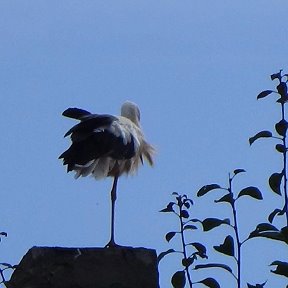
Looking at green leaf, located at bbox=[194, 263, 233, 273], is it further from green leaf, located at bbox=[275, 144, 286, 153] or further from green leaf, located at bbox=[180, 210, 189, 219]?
green leaf, located at bbox=[180, 210, 189, 219]

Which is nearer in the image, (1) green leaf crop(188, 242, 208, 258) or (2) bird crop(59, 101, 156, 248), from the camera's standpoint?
(1) green leaf crop(188, 242, 208, 258)

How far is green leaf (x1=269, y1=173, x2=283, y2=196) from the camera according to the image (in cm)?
429

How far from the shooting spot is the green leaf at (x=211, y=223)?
4.49 meters

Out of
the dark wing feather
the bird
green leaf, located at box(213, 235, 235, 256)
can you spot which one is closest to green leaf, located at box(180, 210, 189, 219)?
green leaf, located at box(213, 235, 235, 256)

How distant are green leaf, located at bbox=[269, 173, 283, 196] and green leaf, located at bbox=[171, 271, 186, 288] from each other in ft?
2.03

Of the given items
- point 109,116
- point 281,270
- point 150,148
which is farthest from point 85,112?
point 281,270

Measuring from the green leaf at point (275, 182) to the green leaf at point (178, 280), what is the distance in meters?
0.62

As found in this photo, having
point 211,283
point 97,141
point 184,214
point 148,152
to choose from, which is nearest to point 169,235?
point 184,214

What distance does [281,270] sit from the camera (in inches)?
151

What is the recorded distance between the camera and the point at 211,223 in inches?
178

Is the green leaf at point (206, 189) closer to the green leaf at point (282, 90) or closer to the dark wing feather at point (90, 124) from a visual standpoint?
the green leaf at point (282, 90)

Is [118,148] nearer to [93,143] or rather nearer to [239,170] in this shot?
[93,143]

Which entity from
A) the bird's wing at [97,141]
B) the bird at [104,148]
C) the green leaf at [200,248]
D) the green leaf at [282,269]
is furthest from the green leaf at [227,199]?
the bird's wing at [97,141]

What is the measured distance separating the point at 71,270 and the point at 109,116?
6992mm
